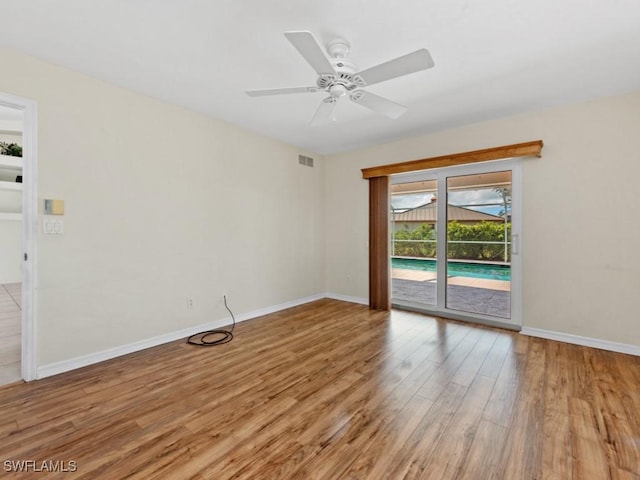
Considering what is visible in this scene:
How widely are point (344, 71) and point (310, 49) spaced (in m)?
0.43

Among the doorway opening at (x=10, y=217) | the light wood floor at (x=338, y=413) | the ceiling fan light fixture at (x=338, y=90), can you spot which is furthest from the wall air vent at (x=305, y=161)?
the doorway opening at (x=10, y=217)

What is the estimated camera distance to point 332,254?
519cm

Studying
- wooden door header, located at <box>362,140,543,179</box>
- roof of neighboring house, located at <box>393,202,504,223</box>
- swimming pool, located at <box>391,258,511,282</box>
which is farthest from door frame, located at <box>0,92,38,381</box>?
roof of neighboring house, located at <box>393,202,504,223</box>

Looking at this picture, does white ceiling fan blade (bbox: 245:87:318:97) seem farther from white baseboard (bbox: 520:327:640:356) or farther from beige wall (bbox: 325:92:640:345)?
white baseboard (bbox: 520:327:640:356)

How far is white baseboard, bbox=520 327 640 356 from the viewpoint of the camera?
110 inches

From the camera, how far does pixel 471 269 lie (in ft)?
16.4

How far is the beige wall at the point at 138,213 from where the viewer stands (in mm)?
2396

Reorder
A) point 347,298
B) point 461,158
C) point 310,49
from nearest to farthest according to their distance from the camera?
point 310,49 < point 461,158 < point 347,298

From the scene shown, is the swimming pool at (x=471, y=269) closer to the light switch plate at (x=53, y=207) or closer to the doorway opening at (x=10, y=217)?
the light switch plate at (x=53, y=207)

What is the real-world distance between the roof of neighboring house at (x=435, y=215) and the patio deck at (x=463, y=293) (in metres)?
0.97

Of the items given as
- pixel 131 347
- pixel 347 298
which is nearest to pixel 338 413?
pixel 131 347

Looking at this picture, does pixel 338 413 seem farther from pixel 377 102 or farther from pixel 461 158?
pixel 461 158

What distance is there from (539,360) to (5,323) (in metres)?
6.06

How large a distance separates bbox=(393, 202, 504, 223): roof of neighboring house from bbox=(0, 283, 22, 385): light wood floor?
4.87 m
